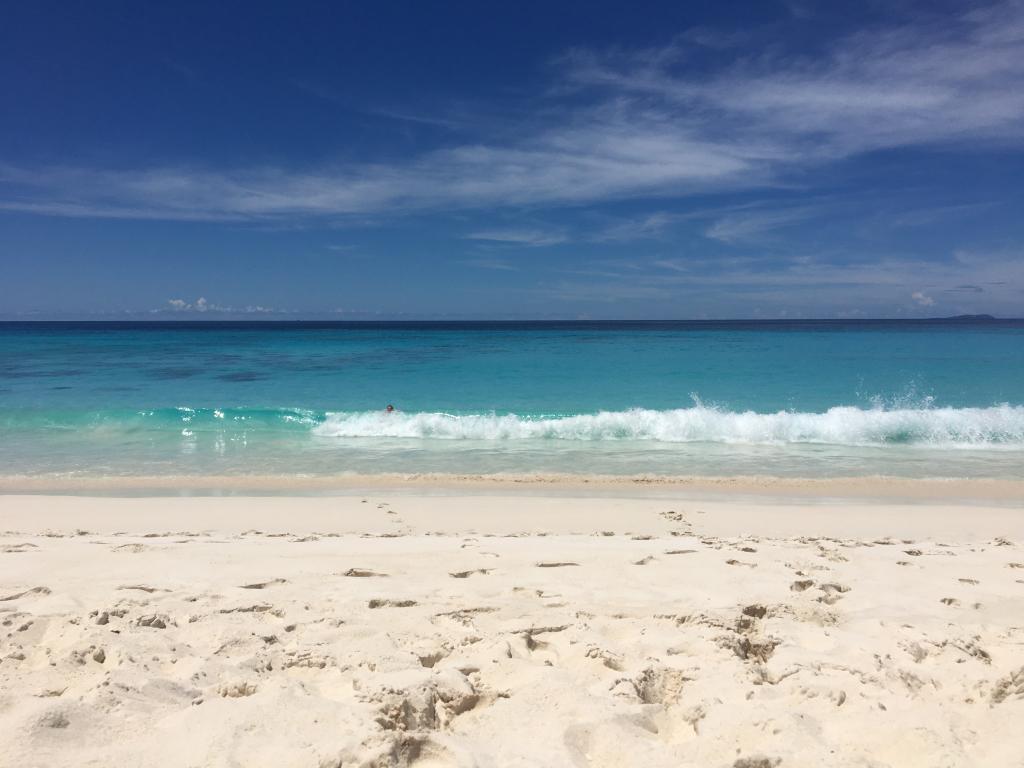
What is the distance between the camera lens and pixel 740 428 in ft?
51.9

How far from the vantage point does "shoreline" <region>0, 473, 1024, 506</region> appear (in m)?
10.3

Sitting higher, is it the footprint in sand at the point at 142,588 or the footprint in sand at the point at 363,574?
the footprint in sand at the point at 142,588

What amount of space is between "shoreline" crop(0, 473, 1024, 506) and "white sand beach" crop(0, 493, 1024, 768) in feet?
10.5

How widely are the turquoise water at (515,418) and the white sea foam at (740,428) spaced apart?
0.18 feet

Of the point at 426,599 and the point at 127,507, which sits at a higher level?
the point at 426,599

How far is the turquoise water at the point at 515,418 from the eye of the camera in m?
12.8

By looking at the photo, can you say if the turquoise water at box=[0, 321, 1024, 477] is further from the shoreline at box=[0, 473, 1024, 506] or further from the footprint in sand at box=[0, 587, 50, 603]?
the footprint in sand at box=[0, 587, 50, 603]

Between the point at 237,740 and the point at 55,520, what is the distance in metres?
7.23

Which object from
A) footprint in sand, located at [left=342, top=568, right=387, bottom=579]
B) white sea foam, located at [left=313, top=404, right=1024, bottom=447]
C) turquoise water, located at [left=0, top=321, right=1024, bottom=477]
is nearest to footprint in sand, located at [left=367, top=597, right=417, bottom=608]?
footprint in sand, located at [left=342, top=568, right=387, bottom=579]

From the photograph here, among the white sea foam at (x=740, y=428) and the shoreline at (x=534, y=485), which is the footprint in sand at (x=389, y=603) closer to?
the shoreline at (x=534, y=485)

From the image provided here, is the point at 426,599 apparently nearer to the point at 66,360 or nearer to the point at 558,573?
the point at 558,573

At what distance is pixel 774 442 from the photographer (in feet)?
49.1

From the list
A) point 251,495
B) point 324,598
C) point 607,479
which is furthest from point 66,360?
point 324,598

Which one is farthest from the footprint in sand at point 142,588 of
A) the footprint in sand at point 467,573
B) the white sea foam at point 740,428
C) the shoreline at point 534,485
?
the white sea foam at point 740,428
